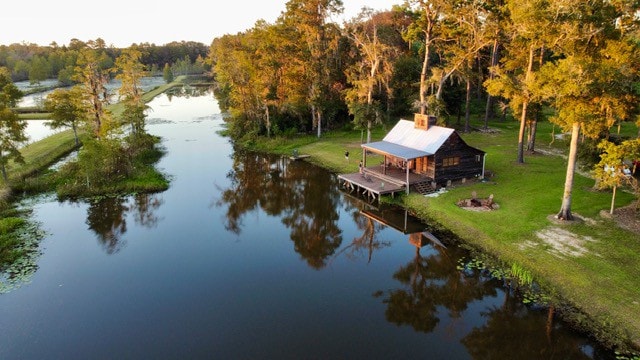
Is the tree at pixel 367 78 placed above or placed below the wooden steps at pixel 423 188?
above

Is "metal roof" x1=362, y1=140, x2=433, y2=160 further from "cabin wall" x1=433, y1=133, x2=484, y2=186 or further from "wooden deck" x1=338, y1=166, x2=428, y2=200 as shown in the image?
"wooden deck" x1=338, y1=166, x2=428, y2=200


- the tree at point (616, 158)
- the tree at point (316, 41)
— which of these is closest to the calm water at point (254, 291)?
the tree at point (616, 158)

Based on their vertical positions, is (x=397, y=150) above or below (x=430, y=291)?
above

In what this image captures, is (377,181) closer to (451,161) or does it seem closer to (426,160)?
(426,160)

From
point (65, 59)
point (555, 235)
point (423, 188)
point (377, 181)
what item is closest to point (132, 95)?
point (377, 181)

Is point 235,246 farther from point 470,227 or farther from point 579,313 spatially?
point 579,313

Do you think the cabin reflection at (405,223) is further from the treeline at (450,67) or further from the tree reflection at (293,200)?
the treeline at (450,67)
